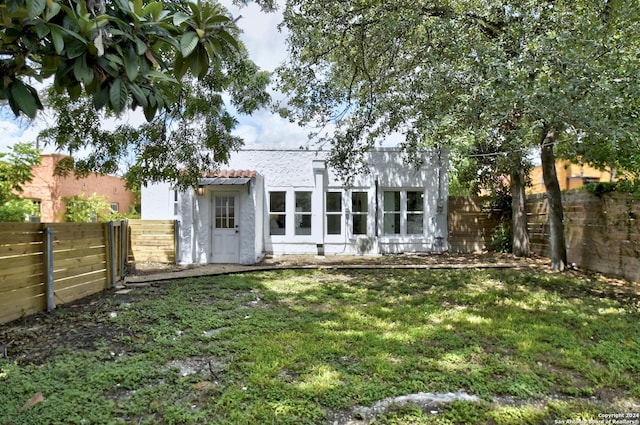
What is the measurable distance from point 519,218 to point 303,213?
266 inches

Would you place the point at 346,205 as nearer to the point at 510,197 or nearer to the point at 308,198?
the point at 308,198

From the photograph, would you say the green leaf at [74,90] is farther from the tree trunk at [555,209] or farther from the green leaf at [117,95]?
the tree trunk at [555,209]

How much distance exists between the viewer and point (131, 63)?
197cm

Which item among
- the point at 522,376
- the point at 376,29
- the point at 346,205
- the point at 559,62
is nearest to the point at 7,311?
the point at 522,376

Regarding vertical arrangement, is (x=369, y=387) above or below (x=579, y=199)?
below

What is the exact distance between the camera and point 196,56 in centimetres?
220

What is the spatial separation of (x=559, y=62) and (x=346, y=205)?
8079mm

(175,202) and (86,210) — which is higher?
(175,202)

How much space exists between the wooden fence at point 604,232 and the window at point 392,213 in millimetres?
4914

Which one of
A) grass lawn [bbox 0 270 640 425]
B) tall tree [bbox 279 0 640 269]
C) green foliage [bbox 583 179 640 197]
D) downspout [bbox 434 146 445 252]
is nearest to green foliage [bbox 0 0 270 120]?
grass lawn [bbox 0 270 640 425]

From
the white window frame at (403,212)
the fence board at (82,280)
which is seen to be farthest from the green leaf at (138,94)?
the white window frame at (403,212)

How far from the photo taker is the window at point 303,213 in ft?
41.0

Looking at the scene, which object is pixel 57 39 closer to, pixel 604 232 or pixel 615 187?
pixel 615 187

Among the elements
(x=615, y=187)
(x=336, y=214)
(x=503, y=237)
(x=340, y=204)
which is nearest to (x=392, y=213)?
(x=340, y=204)
